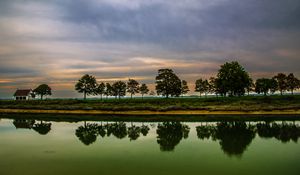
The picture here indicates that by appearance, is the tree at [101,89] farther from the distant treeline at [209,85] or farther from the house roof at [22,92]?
the house roof at [22,92]

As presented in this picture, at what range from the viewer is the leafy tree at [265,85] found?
109 meters

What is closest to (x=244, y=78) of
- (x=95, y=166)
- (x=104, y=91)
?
(x=104, y=91)

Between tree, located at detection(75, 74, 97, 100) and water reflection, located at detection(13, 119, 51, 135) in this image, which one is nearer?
water reflection, located at detection(13, 119, 51, 135)

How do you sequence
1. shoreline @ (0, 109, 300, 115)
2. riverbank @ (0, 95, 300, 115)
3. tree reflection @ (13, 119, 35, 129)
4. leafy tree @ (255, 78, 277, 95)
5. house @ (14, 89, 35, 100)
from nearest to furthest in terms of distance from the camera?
1. tree reflection @ (13, 119, 35, 129)
2. shoreline @ (0, 109, 300, 115)
3. riverbank @ (0, 95, 300, 115)
4. leafy tree @ (255, 78, 277, 95)
5. house @ (14, 89, 35, 100)

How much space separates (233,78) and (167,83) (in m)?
22.7

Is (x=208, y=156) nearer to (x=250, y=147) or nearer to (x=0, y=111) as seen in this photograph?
(x=250, y=147)

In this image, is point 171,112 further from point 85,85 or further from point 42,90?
point 42,90

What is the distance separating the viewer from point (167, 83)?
326 feet

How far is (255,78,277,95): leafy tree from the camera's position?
10896 cm

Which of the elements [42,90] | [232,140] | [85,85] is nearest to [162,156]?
[232,140]

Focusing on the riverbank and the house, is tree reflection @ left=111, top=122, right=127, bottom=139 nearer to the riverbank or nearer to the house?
the riverbank

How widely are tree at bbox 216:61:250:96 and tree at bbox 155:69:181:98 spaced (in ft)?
50.9

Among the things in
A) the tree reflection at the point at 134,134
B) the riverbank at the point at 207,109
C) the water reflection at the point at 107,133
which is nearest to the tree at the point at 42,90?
the riverbank at the point at 207,109

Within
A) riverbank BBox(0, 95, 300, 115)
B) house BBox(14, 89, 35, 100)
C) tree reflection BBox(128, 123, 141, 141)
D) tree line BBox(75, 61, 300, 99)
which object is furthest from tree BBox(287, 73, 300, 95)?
house BBox(14, 89, 35, 100)
